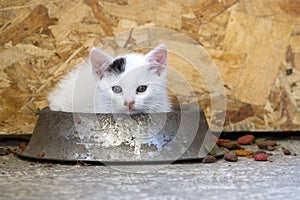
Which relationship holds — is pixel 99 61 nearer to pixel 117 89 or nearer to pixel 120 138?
pixel 117 89

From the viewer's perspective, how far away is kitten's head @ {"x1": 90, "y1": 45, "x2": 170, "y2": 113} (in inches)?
87.6

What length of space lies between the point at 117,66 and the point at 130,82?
10 cm

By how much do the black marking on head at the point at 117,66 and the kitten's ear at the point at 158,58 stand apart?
0.13 metres

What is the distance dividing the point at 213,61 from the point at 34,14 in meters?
0.97

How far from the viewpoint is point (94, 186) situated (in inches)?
62.9

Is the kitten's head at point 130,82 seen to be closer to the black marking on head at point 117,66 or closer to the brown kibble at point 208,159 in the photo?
the black marking on head at point 117,66

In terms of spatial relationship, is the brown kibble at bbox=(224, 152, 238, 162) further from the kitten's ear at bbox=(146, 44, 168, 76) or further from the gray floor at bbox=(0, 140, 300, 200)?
the kitten's ear at bbox=(146, 44, 168, 76)

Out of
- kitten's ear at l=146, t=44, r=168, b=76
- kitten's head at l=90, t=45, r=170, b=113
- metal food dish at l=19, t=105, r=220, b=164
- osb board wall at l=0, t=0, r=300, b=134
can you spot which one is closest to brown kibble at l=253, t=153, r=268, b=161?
metal food dish at l=19, t=105, r=220, b=164

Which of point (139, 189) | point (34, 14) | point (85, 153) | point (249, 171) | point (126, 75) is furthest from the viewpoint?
point (34, 14)

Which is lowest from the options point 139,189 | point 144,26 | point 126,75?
point 139,189

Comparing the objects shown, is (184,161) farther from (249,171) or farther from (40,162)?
(40,162)

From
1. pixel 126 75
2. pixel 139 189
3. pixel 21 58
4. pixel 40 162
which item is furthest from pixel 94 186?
pixel 21 58

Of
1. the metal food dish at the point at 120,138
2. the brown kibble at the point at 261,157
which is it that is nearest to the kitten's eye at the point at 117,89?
the metal food dish at the point at 120,138

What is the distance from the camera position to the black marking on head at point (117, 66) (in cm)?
226
